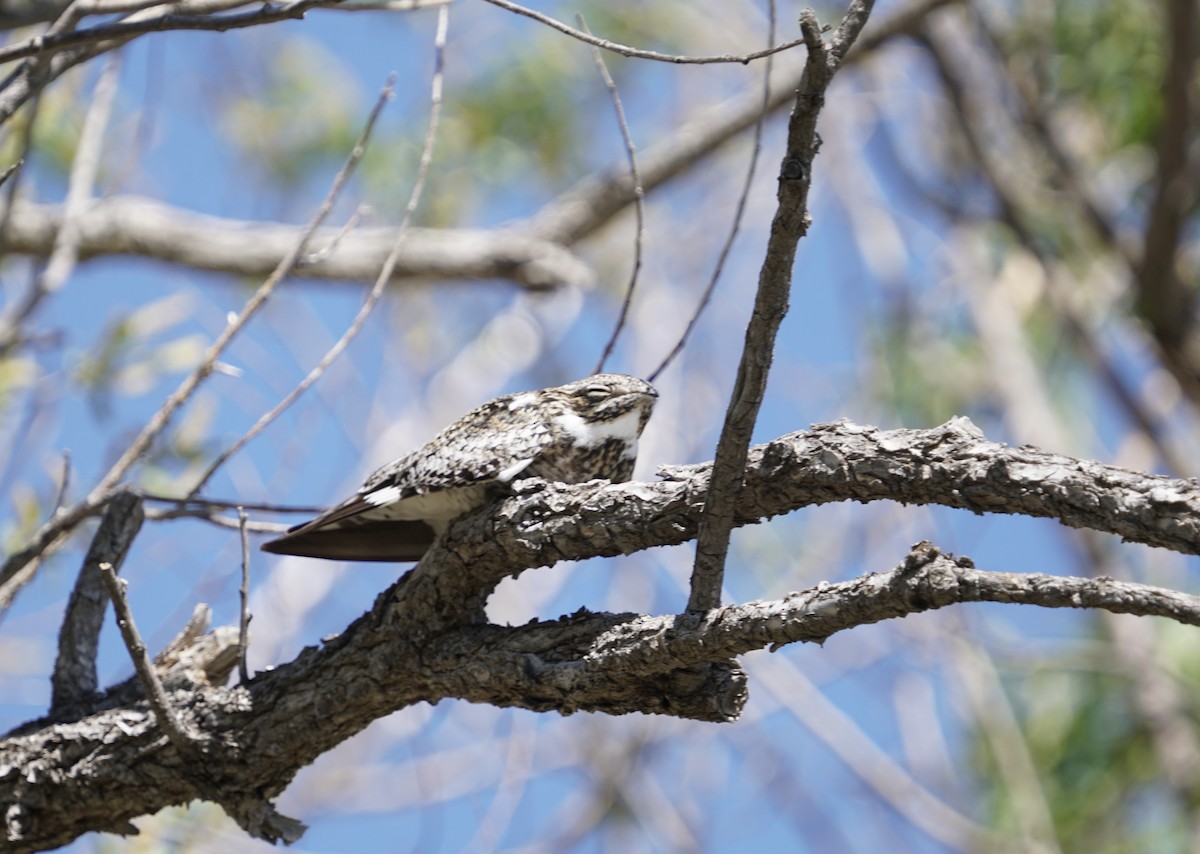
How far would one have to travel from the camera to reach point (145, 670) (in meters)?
3.08

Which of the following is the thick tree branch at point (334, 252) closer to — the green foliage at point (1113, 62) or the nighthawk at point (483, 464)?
the nighthawk at point (483, 464)

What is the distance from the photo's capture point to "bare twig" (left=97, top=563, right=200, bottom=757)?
115 inches

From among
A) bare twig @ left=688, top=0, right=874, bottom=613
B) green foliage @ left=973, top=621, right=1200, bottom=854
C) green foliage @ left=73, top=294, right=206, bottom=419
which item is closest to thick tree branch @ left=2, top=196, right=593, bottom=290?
green foliage @ left=73, top=294, right=206, bottom=419

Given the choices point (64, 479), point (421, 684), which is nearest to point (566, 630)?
point (421, 684)

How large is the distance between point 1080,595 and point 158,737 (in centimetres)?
229

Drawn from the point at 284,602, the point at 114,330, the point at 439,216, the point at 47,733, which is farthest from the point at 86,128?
the point at 439,216

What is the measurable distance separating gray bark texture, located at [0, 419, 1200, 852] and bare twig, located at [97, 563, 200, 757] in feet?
0.09

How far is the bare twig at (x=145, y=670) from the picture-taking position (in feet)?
9.60

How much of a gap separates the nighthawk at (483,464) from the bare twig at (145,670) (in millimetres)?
613

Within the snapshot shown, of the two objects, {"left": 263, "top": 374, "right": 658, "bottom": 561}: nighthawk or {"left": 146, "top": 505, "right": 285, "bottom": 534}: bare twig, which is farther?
{"left": 146, "top": 505, "right": 285, "bottom": 534}: bare twig

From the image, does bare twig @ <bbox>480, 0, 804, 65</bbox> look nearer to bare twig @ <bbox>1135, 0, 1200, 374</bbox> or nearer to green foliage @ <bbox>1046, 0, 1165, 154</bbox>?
bare twig @ <bbox>1135, 0, 1200, 374</bbox>

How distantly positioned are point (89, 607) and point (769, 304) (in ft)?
7.61

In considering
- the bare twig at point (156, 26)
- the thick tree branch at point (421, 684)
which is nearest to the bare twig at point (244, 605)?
the thick tree branch at point (421, 684)

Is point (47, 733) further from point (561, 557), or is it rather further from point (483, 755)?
point (483, 755)
